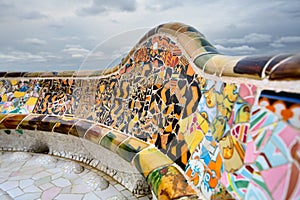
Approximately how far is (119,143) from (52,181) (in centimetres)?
90

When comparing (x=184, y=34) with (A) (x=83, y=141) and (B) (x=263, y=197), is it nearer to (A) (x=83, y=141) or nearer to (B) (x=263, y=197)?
(B) (x=263, y=197)

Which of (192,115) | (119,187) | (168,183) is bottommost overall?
(119,187)

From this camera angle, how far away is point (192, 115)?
1.74 meters

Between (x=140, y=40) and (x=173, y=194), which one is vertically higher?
(x=140, y=40)

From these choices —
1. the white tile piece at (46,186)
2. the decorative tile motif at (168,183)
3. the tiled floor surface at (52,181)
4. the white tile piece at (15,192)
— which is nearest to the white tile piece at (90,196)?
the tiled floor surface at (52,181)

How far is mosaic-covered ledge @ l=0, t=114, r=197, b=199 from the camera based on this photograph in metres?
1.58

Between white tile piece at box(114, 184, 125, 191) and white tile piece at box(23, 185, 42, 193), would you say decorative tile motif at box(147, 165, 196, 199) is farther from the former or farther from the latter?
→ white tile piece at box(23, 185, 42, 193)

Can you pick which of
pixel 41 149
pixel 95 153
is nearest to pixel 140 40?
pixel 95 153

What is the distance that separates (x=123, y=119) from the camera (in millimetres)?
2646

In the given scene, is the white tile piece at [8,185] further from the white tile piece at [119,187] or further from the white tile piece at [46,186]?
the white tile piece at [119,187]

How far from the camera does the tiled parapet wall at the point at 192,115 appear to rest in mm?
980

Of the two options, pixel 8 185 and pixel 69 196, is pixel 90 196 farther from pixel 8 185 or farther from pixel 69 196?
pixel 8 185

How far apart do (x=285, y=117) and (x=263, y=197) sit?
12.4 inches

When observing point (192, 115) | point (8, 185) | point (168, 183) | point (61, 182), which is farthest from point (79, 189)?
point (192, 115)
